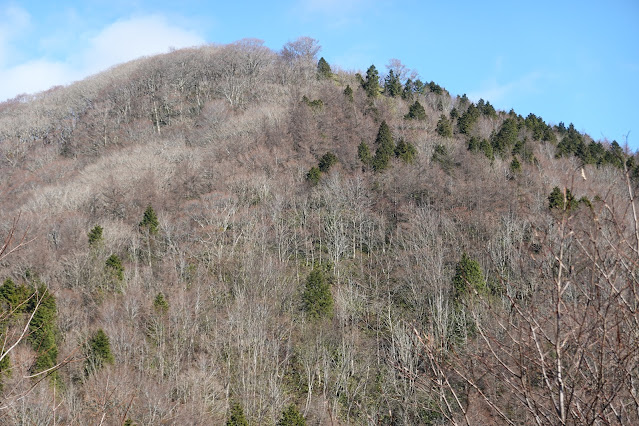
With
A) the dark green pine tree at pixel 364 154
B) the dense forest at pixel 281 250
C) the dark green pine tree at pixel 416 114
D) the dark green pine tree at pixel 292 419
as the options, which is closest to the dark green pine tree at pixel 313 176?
the dense forest at pixel 281 250

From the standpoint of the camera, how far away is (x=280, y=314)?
2912 centimetres

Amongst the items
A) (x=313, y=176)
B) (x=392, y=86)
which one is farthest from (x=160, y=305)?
(x=392, y=86)

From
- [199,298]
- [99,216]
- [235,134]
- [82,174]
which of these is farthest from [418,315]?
[82,174]

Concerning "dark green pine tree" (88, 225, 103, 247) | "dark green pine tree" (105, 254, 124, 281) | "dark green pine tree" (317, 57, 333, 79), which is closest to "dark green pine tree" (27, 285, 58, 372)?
"dark green pine tree" (105, 254, 124, 281)

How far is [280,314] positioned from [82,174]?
29733 mm

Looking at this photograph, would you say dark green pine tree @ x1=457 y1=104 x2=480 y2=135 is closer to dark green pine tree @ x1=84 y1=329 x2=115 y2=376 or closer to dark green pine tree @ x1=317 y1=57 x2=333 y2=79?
dark green pine tree @ x1=317 y1=57 x2=333 y2=79

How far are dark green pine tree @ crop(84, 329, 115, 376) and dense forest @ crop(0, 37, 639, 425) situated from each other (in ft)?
0.28

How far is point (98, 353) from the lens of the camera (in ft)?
74.0

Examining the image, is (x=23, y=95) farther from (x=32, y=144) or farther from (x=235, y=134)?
(x=235, y=134)

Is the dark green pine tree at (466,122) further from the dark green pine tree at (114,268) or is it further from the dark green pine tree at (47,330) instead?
the dark green pine tree at (47,330)

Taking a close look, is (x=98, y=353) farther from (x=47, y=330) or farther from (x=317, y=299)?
(x=317, y=299)

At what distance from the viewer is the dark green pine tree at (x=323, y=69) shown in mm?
65875

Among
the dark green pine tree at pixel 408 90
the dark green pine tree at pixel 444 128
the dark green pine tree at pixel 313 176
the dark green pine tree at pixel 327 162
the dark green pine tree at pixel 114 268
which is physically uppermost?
the dark green pine tree at pixel 408 90

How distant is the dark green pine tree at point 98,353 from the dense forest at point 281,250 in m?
0.09
